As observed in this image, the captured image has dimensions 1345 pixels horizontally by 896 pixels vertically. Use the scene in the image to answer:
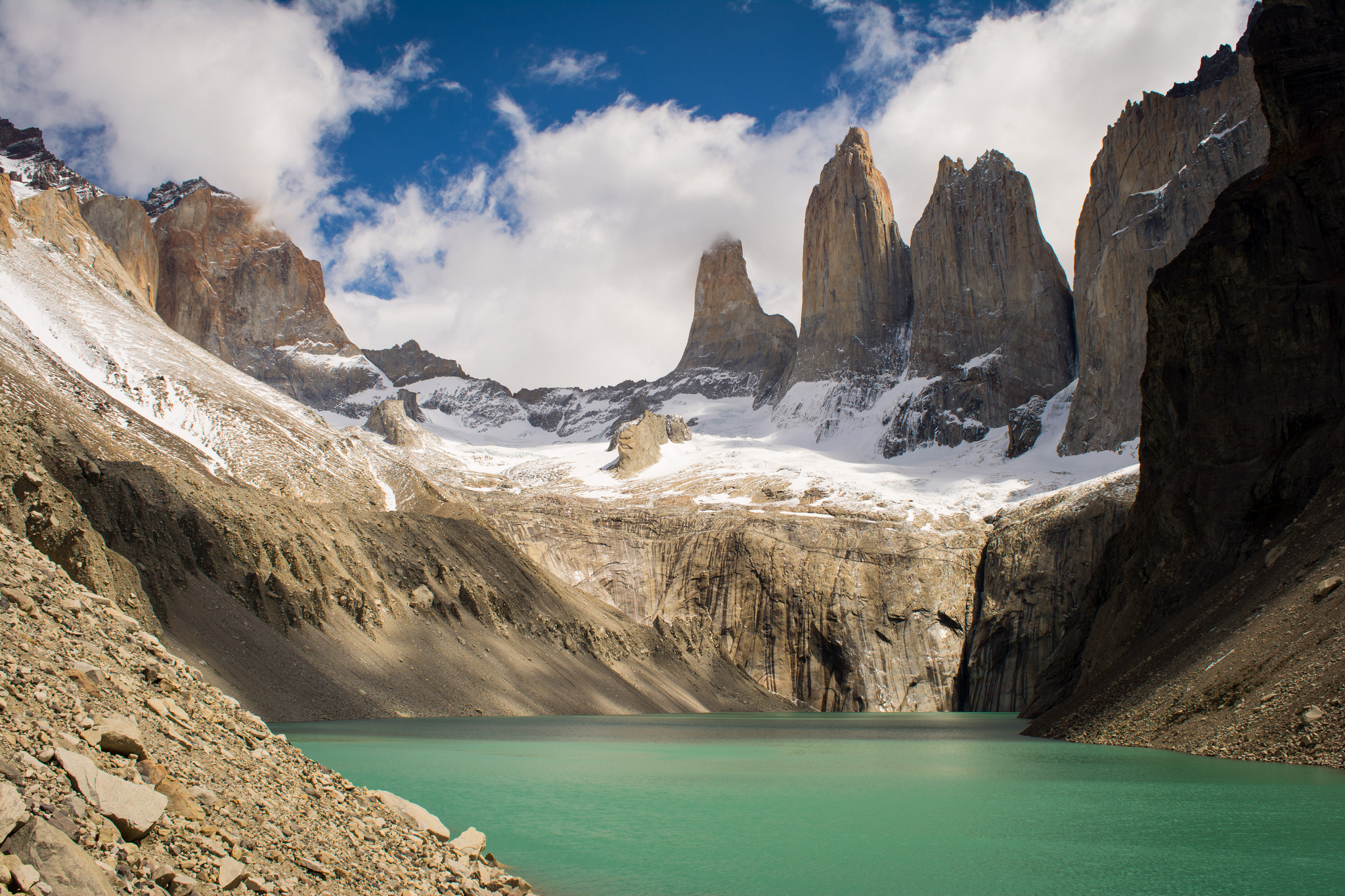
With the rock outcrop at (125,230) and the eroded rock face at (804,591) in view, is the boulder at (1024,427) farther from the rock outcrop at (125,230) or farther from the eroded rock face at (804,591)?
the rock outcrop at (125,230)

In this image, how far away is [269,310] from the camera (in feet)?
651

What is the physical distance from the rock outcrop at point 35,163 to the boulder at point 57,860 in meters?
145

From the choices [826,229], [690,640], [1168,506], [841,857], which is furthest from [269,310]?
[841,857]

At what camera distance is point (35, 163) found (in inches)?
5103

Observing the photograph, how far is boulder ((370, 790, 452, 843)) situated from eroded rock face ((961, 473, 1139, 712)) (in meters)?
74.8

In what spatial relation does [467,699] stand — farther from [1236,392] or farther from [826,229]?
[826,229]

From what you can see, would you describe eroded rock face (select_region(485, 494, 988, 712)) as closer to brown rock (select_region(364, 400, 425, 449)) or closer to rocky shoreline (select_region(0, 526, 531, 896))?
rocky shoreline (select_region(0, 526, 531, 896))

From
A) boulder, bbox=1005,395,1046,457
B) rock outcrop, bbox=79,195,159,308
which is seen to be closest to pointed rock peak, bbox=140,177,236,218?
rock outcrop, bbox=79,195,159,308

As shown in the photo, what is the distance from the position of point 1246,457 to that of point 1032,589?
50075 millimetres

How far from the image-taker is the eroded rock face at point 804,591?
83.7 metres

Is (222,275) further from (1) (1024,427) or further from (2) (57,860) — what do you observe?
(2) (57,860)

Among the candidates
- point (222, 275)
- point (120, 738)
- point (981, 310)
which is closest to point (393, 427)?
point (222, 275)

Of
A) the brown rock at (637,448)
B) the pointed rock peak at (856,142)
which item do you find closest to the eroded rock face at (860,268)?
the pointed rock peak at (856,142)

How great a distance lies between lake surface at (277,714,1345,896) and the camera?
34.6 feet
